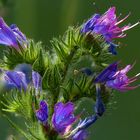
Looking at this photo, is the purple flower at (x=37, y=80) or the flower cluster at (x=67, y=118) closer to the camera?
the flower cluster at (x=67, y=118)

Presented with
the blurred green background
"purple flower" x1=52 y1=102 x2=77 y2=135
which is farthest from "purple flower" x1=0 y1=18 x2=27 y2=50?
the blurred green background

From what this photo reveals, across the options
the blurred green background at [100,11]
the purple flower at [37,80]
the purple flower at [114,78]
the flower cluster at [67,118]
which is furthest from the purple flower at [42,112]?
the blurred green background at [100,11]

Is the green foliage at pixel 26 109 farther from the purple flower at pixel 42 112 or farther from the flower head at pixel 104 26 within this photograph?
the flower head at pixel 104 26

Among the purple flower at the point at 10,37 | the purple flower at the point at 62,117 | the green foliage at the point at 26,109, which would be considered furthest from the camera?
the purple flower at the point at 10,37

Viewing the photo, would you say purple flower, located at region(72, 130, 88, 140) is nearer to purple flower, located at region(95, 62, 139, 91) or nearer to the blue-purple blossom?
purple flower, located at region(95, 62, 139, 91)

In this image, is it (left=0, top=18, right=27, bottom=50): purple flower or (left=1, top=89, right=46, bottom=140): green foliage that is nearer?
(left=1, top=89, right=46, bottom=140): green foliage

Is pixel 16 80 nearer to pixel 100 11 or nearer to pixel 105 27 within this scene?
pixel 105 27

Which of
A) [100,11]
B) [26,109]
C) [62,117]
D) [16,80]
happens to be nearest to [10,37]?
[16,80]

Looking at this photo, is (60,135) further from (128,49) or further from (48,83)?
(128,49)
